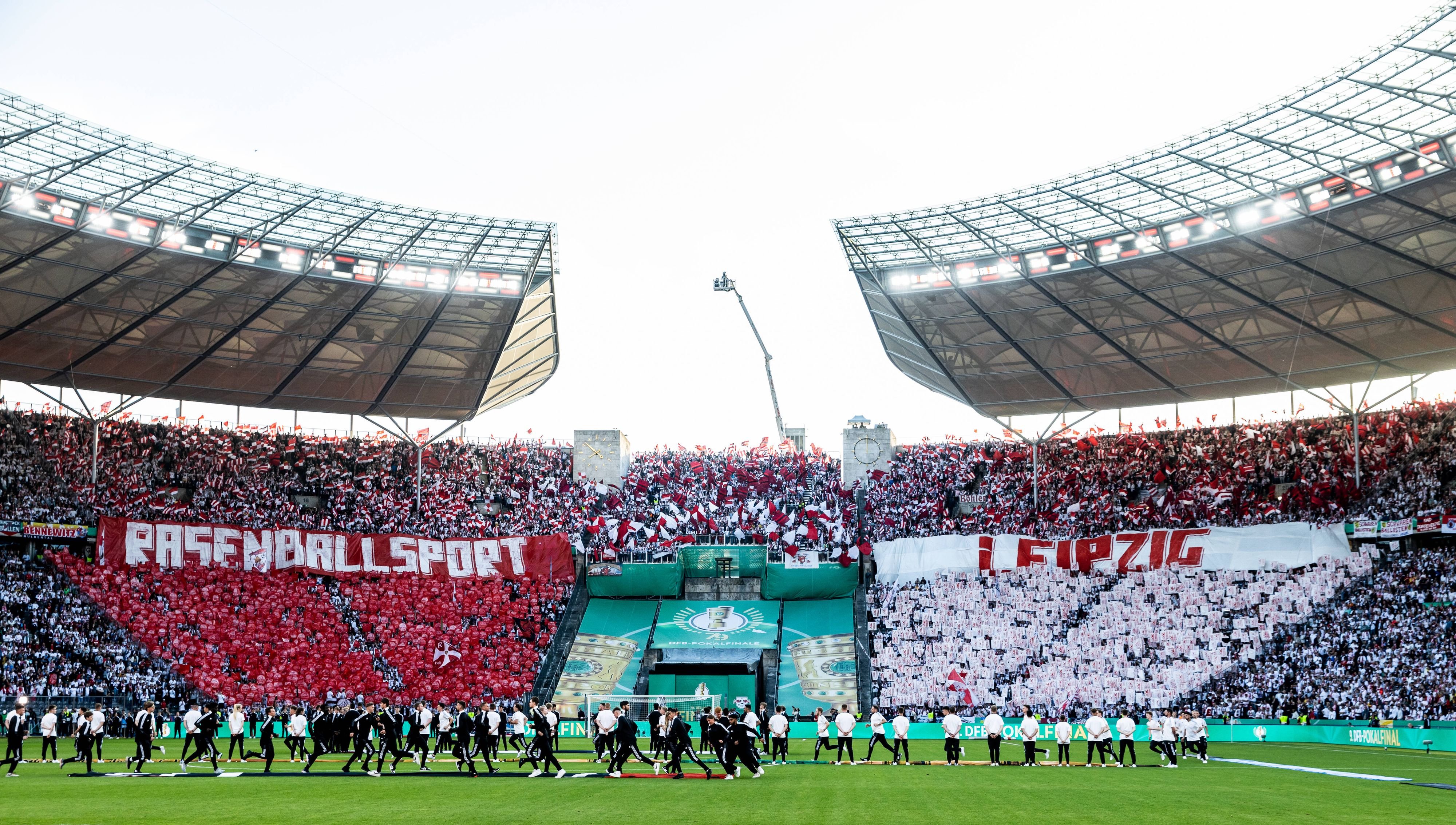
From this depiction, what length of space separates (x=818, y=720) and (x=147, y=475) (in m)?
39.8

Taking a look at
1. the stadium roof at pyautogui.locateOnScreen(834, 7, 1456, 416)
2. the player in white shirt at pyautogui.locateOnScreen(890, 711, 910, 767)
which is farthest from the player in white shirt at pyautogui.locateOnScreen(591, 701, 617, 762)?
the stadium roof at pyautogui.locateOnScreen(834, 7, 1456, 416)

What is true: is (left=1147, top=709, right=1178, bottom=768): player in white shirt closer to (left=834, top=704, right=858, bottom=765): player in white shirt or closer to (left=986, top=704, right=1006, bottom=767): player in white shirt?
(left=986, top=704, right=1006, bottom=767): player in white shirt

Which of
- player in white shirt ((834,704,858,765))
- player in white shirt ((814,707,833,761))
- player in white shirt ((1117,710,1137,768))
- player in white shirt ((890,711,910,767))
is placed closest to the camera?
player in white shirt ((1117,710,1137,768))

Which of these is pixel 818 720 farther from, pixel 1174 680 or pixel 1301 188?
pixel 1301 188

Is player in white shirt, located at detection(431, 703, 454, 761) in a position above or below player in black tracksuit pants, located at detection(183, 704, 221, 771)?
below

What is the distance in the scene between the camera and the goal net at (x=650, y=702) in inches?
1893

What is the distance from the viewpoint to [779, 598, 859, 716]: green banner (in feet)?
166

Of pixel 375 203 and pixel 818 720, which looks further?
pixel 375 203

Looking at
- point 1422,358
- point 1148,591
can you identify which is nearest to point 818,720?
point 1148,591

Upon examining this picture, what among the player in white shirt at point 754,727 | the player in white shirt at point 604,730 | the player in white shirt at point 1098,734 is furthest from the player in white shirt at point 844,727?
the player in white shirt at point 1098,734

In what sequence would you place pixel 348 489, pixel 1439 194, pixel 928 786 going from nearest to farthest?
pixel 928 786 < pixel 1439 194 < pixel 348 489

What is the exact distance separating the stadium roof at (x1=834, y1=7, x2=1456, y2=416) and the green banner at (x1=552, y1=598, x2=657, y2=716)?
63.0 ft

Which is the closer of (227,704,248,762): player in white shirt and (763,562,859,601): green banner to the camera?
(227,704,248,762): player in white shirt

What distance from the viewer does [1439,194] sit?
3800 centimetres
